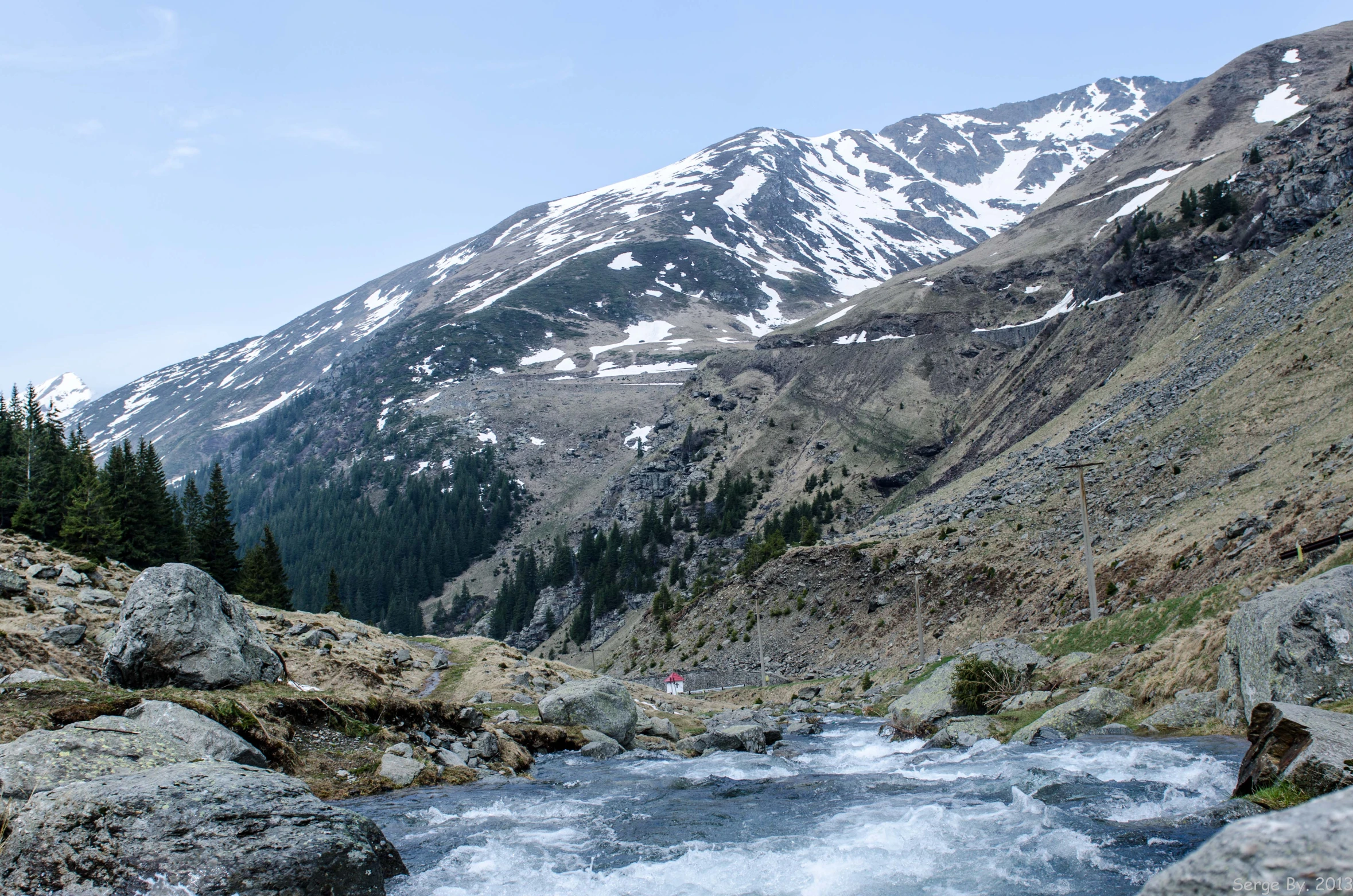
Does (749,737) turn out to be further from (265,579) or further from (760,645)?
(265,579)

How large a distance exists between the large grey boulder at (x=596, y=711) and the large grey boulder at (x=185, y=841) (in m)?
18.8

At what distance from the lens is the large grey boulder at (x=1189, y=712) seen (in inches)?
795

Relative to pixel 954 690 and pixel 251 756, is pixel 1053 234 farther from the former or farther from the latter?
pixel 251 756

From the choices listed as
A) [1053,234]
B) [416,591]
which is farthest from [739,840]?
[1053,234]

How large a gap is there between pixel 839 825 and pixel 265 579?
67589 millimetres

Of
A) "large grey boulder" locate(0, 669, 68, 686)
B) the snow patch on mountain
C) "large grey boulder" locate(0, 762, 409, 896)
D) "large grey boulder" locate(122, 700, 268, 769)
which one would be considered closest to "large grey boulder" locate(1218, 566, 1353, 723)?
"large grey boulder" locate(0, 762, 409, 896)

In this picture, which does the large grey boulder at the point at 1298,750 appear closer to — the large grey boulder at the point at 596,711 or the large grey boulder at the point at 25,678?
the large grey boulder at the point at 596,711

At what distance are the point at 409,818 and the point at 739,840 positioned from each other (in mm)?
6898

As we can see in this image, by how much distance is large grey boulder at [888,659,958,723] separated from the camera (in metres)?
30.9

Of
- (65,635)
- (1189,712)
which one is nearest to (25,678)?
(65,635)

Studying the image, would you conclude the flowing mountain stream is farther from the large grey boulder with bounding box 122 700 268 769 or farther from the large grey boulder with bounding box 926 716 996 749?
the large grey boulder with bounding box 122 700 268 769

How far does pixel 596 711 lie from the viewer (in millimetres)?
30031

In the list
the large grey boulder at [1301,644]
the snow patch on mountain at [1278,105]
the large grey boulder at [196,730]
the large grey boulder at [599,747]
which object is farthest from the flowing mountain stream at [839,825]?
the snow patch on mountain at [1278,105]

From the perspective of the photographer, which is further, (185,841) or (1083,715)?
(1083,715)
